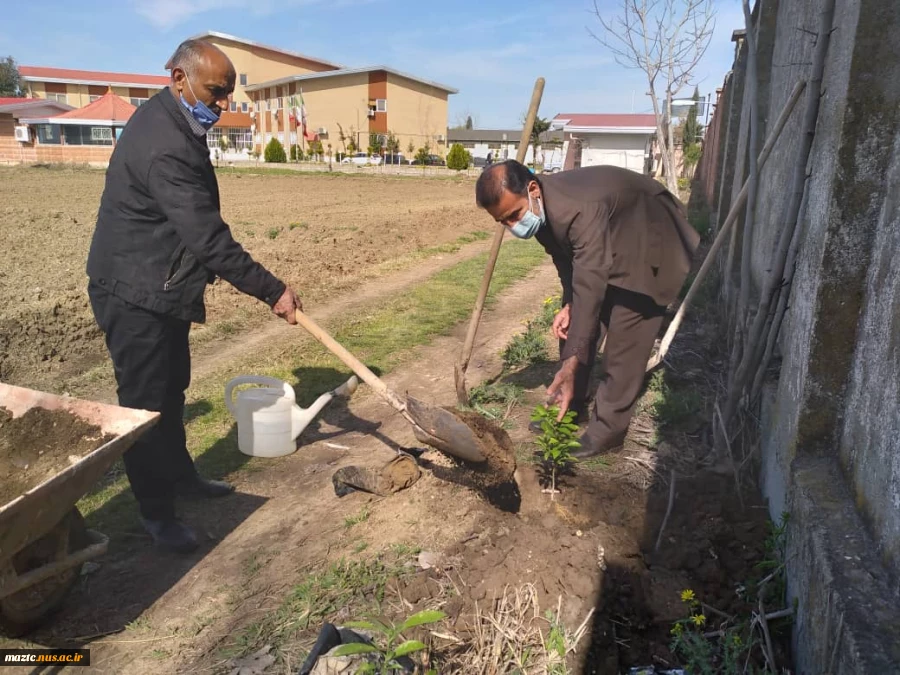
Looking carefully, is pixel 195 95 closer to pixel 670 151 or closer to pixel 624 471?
pixel 624 471

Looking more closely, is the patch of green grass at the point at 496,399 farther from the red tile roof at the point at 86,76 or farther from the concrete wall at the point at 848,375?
the red tile roof at the point at 86,76

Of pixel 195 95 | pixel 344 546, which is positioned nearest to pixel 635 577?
pixel 344 546

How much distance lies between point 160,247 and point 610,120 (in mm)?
45555

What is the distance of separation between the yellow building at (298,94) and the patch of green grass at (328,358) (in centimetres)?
4640

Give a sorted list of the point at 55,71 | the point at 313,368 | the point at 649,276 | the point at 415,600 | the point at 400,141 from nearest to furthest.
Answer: the point at 415,600, the point at 649,276, the point at 313,368, the point at 400,141, the point at 55,71

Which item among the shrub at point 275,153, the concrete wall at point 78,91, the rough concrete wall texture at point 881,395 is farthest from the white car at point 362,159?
the rough concrete wall texture at point 881,395

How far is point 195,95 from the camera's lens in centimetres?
326

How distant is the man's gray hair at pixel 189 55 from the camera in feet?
10.5

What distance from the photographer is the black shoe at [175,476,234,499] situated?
3875mm

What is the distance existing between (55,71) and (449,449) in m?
75.1

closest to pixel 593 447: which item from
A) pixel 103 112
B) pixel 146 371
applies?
pixel 146 371

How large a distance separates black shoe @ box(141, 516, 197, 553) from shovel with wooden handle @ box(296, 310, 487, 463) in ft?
3.87

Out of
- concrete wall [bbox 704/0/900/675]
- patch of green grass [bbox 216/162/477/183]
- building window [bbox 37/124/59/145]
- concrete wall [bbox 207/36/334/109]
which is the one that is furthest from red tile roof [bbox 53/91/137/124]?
concrete wall [bbox 704/0/900/675]

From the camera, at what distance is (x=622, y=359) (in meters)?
4.03
